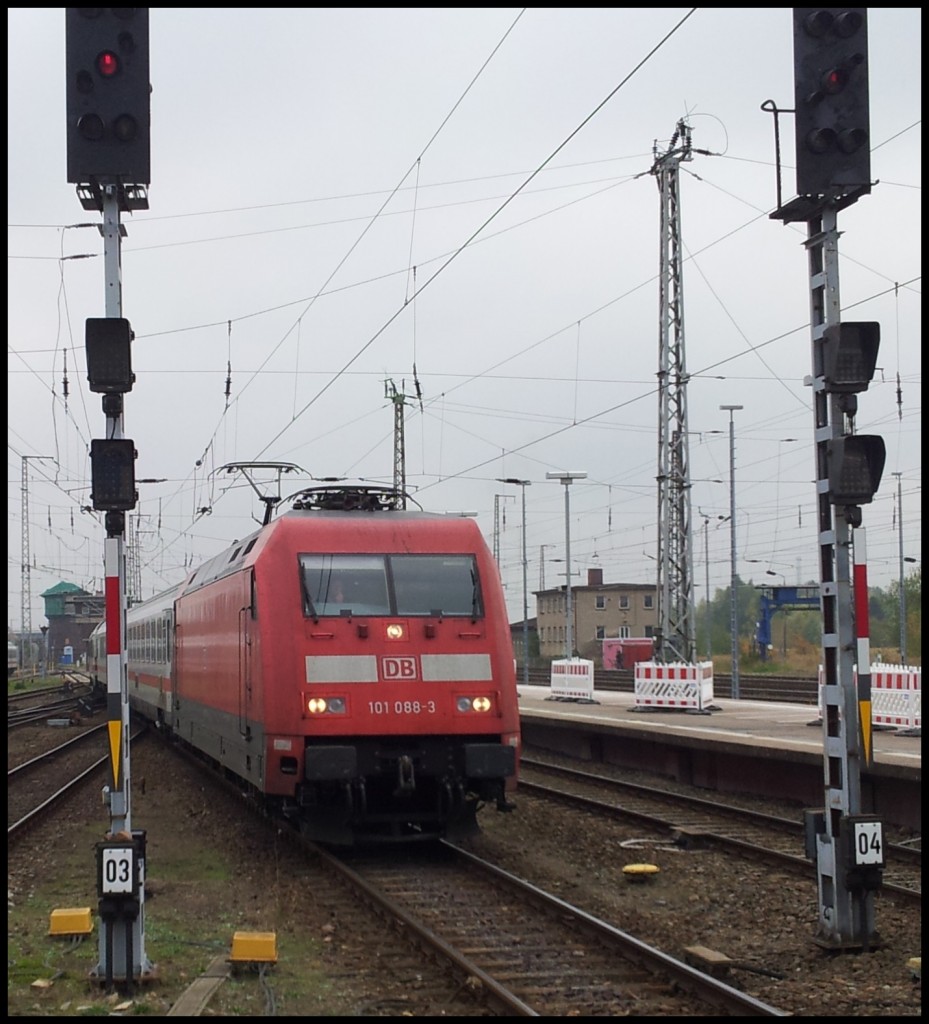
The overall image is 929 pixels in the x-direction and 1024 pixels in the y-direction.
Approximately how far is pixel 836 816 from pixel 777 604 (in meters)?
43.3

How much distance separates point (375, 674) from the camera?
1203 centimetres

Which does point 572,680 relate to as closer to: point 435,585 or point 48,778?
point 48,778

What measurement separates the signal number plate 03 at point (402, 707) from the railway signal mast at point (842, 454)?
3.97 m

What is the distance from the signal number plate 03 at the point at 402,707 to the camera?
11906 millimetres

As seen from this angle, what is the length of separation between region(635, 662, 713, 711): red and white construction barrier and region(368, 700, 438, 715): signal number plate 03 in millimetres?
15359

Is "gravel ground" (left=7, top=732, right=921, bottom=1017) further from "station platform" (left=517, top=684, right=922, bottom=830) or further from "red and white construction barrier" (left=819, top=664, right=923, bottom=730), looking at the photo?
"red and white construction barrier" (left=819, top=664, right=923, bottom=730)

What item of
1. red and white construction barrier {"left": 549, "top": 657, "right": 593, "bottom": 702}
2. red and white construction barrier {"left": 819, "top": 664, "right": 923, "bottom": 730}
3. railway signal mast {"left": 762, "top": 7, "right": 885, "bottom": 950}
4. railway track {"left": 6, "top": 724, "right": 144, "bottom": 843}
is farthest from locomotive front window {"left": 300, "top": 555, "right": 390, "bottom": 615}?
red and white construction barrier {"left": 549, "top": 657, "right": 593, "bottom": 702}

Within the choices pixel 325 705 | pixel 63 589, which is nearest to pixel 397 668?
pixel 325 705

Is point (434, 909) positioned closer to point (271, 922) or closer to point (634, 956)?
point (271, 922)

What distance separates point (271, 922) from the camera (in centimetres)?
994

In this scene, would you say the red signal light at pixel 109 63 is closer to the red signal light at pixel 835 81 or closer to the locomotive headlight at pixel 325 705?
the red signal light at pixel 835 81

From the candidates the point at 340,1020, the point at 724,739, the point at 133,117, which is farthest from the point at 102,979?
the point at 724,739

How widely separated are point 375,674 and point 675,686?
15.9 metres

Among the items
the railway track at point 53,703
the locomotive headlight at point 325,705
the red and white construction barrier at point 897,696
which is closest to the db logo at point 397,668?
the locomotive headlight at point 325,705
